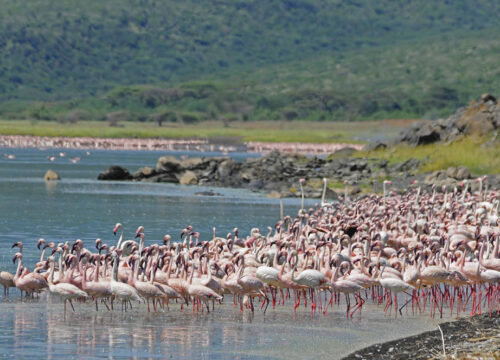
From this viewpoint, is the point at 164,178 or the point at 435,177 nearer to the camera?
the point at 435,177

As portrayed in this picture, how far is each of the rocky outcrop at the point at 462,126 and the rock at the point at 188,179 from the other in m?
13.2

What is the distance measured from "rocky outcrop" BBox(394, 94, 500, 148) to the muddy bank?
39.2m

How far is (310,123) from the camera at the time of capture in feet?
598

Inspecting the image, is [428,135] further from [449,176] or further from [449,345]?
[449,345]

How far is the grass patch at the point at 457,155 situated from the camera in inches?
2055

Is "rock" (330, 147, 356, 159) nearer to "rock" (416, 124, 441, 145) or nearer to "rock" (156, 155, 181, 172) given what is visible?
"rock" (416, 124, 441, 145)

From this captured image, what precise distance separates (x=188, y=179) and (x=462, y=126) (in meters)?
16.2

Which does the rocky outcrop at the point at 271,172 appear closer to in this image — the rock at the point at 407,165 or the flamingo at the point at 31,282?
the rock at the point at 407,165

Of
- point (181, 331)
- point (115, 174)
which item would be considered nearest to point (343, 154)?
point (115, 174)

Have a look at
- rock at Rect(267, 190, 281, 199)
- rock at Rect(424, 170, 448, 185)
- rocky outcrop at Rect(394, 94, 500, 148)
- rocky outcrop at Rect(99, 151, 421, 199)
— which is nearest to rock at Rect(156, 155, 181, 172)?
rocky outcrop at Rect(99, 151, 421, 199)

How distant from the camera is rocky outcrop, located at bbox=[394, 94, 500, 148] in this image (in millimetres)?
57531

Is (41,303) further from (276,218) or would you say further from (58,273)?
(276,218)

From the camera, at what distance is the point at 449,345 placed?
660 inches

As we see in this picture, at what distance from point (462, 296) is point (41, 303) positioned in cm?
878
